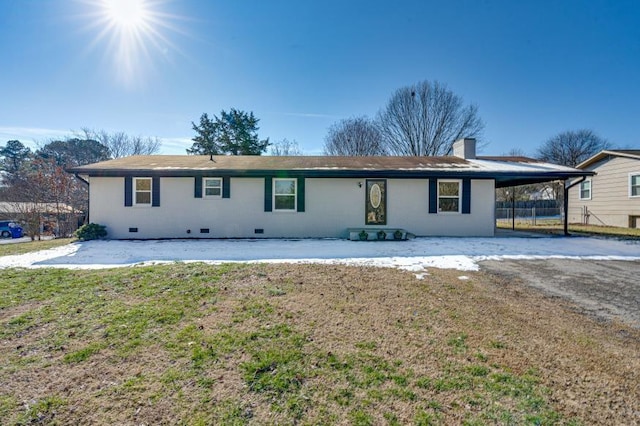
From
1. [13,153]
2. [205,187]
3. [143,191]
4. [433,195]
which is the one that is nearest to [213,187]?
[205,187]

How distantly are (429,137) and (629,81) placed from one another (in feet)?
38.3

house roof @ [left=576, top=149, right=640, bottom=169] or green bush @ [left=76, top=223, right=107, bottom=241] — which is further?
house roof @ [left=576, top=149, right=640, bottom=169]

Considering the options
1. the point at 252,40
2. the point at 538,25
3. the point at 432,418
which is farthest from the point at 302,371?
the point at 538,25

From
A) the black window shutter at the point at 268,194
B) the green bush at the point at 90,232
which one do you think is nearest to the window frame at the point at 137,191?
the green bush at the point at 90,232

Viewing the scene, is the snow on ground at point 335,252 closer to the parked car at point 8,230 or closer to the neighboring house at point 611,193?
the neighboring house at point 611,193

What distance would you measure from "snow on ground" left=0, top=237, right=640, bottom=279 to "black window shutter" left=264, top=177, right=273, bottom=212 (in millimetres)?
1342

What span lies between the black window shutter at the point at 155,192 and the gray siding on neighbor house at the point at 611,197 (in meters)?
21.1

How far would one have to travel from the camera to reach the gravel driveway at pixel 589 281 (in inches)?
163

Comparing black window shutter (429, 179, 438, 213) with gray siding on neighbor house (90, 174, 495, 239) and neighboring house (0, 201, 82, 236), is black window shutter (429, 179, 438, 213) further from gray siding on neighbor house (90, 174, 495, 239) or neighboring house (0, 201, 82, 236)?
neighboring house (0, 201, 82, 236)

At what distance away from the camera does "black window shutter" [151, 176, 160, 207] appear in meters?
10.6

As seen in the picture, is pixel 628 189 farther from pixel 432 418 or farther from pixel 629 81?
pixel 432 418

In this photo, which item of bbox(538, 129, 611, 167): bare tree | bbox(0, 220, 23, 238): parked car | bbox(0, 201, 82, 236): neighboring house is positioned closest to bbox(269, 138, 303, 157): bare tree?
bbox(0, 201, 82, 236): neighboring house

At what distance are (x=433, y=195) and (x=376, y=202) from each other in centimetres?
217

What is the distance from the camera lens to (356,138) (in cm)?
2791
